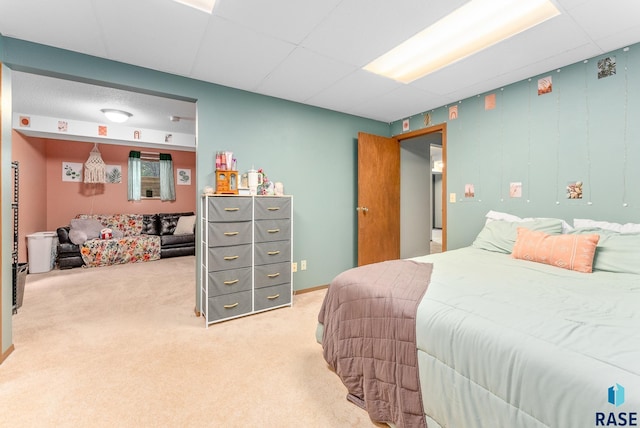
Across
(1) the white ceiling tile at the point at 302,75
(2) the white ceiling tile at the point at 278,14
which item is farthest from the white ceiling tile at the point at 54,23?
(1) the white ceiling tile at the point at 302,75

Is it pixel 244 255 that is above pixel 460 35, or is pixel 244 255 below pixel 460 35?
below

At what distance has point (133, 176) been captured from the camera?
5.89 metres

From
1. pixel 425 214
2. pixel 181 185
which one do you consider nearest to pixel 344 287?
pixel 425 214

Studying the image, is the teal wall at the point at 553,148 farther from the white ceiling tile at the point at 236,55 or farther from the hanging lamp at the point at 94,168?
the hanging lamp at the point at 94,168

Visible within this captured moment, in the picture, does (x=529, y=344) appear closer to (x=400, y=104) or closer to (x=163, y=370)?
(x=163, y=370)

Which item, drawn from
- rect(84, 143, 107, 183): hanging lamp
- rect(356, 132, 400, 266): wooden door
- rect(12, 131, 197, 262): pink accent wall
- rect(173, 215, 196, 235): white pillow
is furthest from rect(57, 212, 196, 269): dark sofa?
rect(356, 132, 400, 266): wooden door

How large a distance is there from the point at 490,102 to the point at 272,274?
2.97m

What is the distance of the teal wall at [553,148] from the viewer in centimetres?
215

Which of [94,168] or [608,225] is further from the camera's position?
[94,168]

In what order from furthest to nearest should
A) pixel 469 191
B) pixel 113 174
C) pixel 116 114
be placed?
pixel 113 174 < pixel 116 114 < pixel 469 191

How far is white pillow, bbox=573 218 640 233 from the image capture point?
201cm

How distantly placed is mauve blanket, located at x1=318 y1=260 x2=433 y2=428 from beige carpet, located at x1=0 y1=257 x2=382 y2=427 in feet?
0.48

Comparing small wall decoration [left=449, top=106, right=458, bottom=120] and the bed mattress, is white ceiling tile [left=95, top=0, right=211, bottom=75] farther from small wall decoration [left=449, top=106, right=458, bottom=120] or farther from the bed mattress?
small wall decoration [left=449, top=106, right=458, bottom=120]

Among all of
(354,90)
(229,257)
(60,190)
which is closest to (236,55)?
(354,90)
